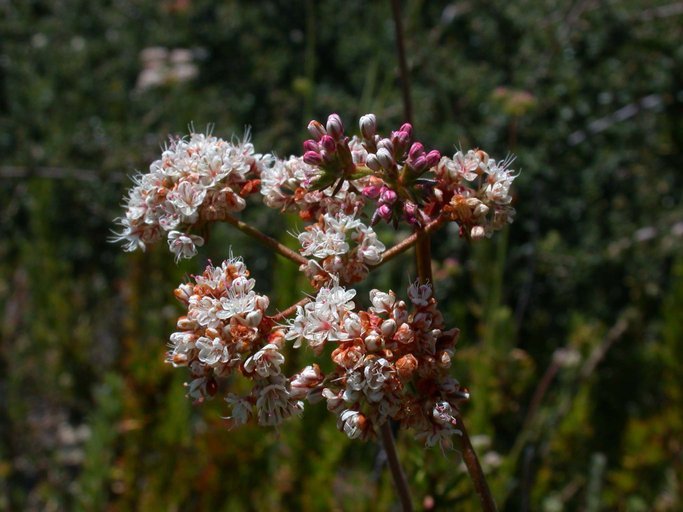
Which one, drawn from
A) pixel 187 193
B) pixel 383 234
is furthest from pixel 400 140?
pixel 383 234

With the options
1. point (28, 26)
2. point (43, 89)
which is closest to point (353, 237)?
point (43, 89)

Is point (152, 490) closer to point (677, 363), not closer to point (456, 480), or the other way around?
point (456, 480)

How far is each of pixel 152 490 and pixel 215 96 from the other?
203 cm

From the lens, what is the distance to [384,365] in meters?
1.15

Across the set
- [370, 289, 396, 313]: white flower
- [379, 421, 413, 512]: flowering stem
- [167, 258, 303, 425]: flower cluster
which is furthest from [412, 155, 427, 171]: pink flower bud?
[379, 421, 413, 512]: flowering stem

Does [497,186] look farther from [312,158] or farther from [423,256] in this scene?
[312,158]

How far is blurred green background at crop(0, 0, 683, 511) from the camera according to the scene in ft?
9.64

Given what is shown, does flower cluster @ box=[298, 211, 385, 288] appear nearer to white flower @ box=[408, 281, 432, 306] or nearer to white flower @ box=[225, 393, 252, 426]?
white flower @ box=[408, 281, 432, 306]

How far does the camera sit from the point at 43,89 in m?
4.27

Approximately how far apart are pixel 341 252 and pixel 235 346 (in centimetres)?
23

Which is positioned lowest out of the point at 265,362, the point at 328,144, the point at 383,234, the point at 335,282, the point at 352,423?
the point at 352,423

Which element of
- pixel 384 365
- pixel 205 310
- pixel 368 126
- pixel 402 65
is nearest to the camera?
pixel 384 365

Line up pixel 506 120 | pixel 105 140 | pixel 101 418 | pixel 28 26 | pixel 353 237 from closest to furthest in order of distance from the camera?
1. pixel 353 237
2. pixel 101 418
3. pixel 506 120
4. pixel 105 140
5. pixel 28 26

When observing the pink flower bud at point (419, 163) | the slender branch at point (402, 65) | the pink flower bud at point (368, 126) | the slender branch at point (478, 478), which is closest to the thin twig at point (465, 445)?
the slender branch at point (478, 478)
